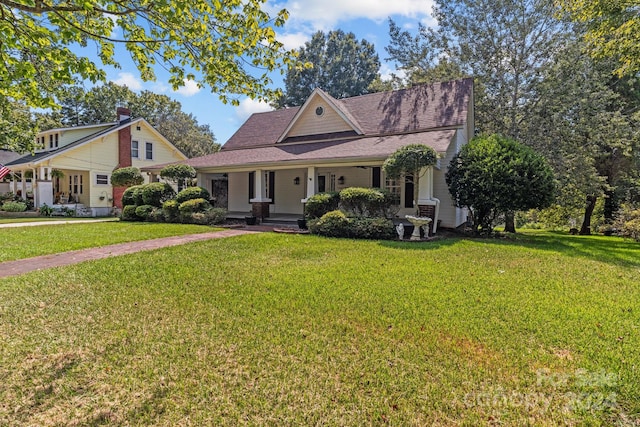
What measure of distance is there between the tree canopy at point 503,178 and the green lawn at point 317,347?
14.8ft

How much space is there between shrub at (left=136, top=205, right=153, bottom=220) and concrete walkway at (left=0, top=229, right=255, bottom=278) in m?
5.77

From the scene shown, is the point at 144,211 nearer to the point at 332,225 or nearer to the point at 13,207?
the point at 332,225

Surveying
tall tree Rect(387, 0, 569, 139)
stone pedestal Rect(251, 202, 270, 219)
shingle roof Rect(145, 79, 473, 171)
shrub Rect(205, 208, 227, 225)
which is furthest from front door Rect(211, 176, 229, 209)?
tall tree Rect(387, 0, 569, 139)

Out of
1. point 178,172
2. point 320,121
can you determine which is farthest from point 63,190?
point 320,121

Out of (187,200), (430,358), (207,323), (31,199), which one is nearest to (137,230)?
(187,200)

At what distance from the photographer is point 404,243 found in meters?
9.70

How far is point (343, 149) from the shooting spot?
13445 mm

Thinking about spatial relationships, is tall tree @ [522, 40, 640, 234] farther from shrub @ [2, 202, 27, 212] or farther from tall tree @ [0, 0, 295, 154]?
shrub @ [2, 202, 27, 212]

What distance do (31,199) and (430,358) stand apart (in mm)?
28167

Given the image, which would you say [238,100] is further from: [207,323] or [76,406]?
[76,406]

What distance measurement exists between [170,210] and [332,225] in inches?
303

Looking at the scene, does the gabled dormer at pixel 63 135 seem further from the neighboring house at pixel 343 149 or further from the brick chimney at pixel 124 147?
the neighboring house at pixel 343 149

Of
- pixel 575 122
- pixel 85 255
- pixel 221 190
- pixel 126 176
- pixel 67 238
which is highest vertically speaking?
pixel 575 122

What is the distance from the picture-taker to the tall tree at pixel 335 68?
36344 millimetres
